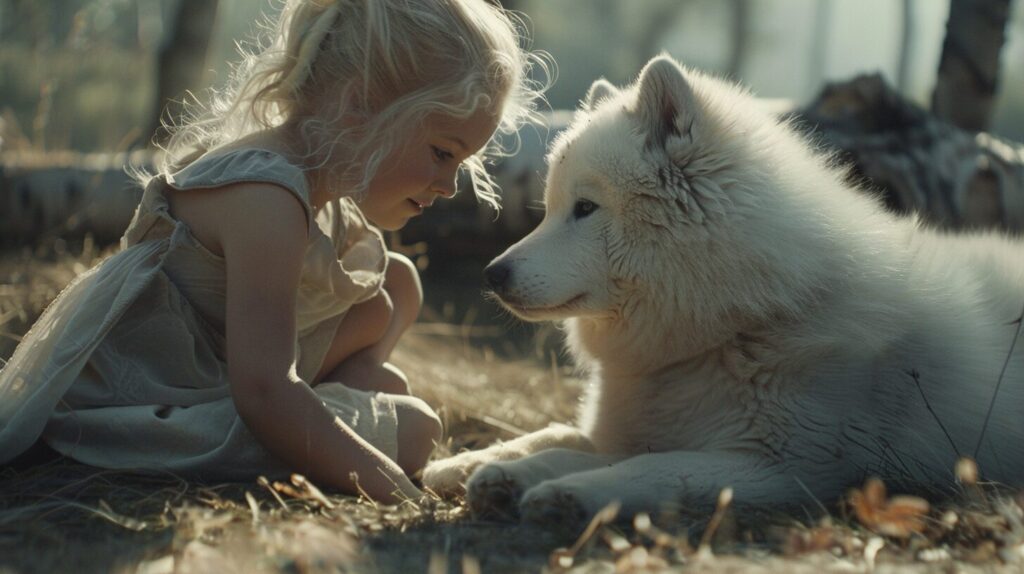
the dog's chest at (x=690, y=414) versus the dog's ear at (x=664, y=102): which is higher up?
the dog's ear at (x=664, y=102)

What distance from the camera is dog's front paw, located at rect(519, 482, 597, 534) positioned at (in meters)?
2.25

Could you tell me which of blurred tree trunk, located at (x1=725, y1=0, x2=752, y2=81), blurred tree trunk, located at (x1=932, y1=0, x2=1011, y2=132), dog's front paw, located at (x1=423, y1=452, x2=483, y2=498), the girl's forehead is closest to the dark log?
blurred tree trunk, located at (x1=932, y1=0, x2=1011, y2=132)

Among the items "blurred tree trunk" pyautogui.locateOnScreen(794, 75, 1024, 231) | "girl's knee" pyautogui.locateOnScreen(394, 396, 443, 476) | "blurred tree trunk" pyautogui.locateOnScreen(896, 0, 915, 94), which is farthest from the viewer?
"blurred tree trunk" pyautogui.locateOnScreen(896, 0, 915, 94)

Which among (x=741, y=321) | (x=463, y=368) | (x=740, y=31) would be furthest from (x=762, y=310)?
(x=740, y=31)

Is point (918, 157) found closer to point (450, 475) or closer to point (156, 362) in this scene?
point (450, 475)

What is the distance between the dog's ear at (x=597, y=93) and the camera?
3.31m

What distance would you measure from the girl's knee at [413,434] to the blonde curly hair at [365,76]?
0.66 m

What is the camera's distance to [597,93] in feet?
11.0

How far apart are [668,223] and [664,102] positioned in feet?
1.15

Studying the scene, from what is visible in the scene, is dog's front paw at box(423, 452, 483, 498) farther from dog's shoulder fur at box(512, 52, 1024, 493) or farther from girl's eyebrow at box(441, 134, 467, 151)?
girl's eyebrow at box(441, 134, 467, 151)

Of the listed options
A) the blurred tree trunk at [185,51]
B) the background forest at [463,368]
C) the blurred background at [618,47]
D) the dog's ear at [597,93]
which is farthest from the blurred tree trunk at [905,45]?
the dog's ear at [597,93]

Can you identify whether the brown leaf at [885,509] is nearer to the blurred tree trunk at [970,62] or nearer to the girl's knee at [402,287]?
the girl's knee at [402,287]

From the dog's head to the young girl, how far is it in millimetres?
424

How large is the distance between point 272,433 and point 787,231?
142 centimetres
